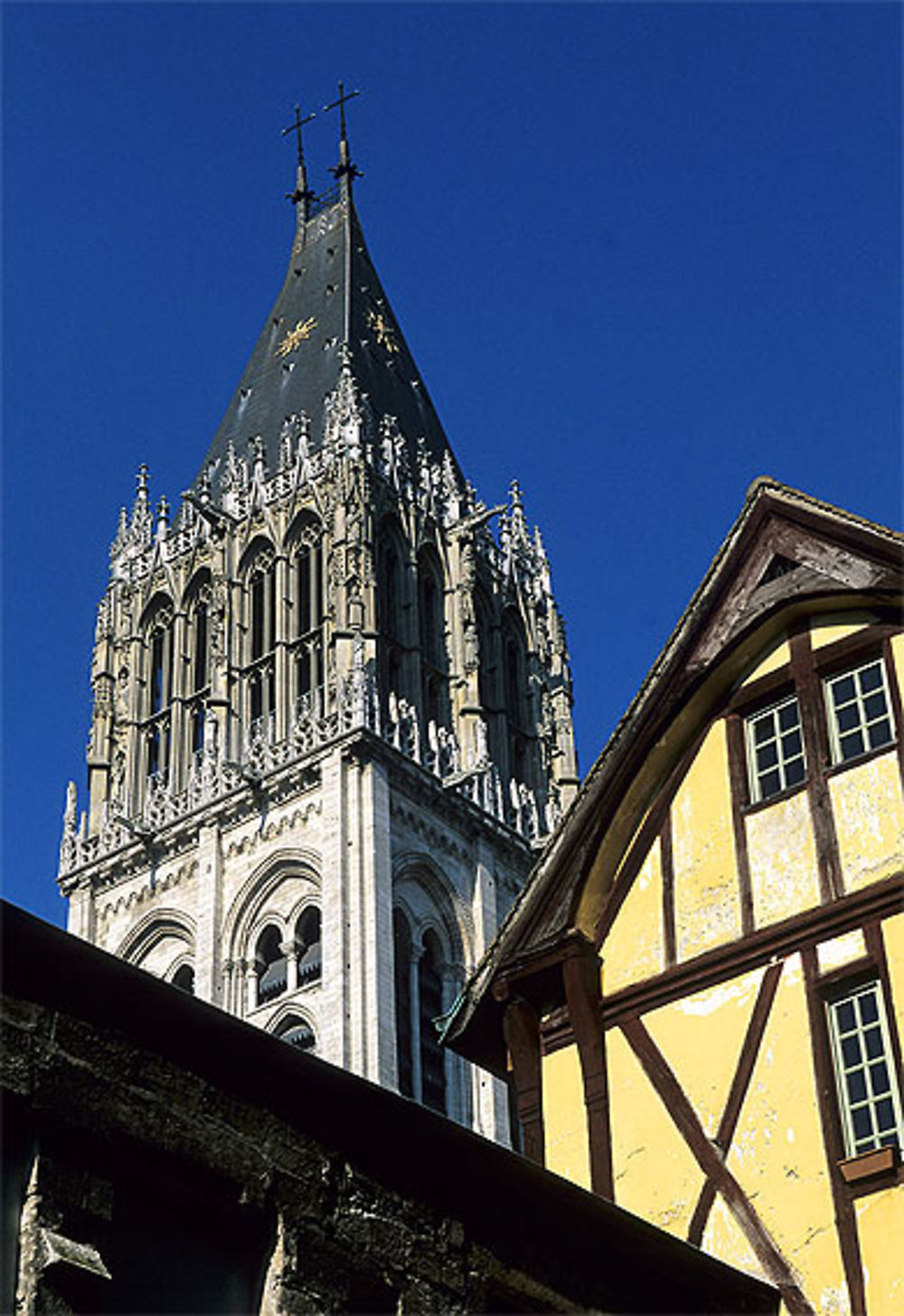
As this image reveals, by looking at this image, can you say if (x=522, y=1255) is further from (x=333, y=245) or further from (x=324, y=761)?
(x=333, y=245)

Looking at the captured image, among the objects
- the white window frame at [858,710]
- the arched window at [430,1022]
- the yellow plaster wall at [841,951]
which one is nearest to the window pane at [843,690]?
the white window frame at [858,710]

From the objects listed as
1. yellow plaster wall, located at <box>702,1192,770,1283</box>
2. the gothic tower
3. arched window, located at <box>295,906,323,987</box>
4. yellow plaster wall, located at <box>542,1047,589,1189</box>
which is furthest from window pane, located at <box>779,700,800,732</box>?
arched window, located at <box>295,906,323,987</box>

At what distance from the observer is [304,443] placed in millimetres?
59906

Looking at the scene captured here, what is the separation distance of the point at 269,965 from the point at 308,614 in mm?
10070

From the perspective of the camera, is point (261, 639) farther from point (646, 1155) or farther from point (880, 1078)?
point (880, 1078)

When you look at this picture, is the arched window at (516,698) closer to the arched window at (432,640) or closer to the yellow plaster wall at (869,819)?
the arched window at (432,640)

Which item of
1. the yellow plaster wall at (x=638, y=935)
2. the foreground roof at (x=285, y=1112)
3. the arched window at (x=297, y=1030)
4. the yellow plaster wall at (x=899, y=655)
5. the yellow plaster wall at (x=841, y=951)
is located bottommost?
the foreground roof at (x=285, y=1112)

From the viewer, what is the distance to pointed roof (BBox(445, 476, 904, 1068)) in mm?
16984

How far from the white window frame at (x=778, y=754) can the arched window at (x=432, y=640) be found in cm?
3736

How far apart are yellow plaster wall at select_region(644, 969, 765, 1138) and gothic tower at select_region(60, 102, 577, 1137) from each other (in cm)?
3039

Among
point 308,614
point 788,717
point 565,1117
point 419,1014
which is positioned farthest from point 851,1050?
point 308,614

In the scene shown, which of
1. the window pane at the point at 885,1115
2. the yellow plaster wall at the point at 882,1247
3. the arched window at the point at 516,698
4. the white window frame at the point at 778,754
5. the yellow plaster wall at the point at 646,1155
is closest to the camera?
the yellow plaster wall at the point at 882,1247

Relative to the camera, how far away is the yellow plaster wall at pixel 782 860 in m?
15.9

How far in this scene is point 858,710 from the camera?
16.5 metres
